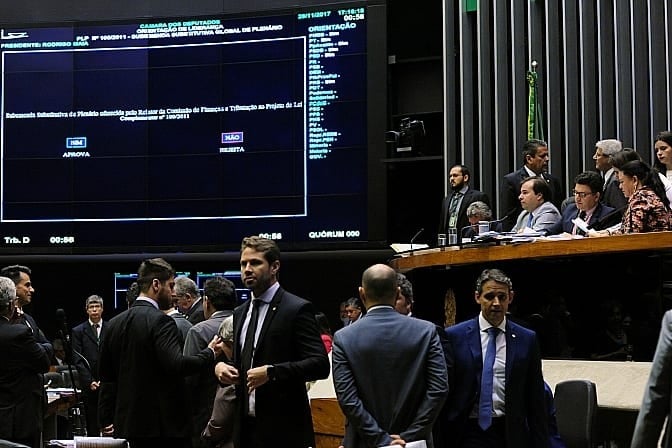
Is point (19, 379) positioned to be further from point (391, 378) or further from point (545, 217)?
point (545, 217)

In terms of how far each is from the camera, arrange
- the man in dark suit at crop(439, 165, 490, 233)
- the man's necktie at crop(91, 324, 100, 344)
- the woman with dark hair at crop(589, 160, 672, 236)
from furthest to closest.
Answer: the man in dark suit at crop(439, 165, 490, 233), the man's necktie at crop(91, 324, 100, 344), the woman with dark hair at crop(589, 160, 672, 236)

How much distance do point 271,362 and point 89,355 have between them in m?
4.94

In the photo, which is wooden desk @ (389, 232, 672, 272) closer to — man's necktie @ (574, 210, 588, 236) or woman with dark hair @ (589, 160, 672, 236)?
woman with dark hair @ (589, 160, 672, 236)

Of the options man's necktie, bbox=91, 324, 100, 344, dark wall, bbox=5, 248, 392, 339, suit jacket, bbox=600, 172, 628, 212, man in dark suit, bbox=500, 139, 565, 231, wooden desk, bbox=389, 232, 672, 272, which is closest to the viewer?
wooden desk, bbox=389, 232, 672, 272

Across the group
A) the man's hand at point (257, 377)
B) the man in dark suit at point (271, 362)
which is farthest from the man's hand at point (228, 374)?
the man's hand at point (257, 377)

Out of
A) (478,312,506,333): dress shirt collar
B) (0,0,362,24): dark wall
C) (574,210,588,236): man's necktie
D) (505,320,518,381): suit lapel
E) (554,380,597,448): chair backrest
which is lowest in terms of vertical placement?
(554,380,597,448): chair backrest

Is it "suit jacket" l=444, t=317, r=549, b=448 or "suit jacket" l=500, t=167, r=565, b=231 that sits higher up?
"suit jacket" l=500, t=167, r=565, b=231

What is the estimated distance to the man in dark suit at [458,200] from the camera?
9633 millimetres

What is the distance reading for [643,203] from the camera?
6.34 meters

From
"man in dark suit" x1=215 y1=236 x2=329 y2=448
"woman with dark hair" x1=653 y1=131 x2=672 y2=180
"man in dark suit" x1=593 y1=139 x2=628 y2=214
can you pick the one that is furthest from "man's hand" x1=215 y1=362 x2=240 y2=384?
"woman with dark hair" x1=653 y1=131 x2=672 y2=180

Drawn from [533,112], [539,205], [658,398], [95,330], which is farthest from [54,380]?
[658,398]

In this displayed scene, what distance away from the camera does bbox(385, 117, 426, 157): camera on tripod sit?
1105 centimetres

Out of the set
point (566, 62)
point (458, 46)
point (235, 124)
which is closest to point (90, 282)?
point (235, 124)

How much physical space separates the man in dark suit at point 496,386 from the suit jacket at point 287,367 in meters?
0.57
